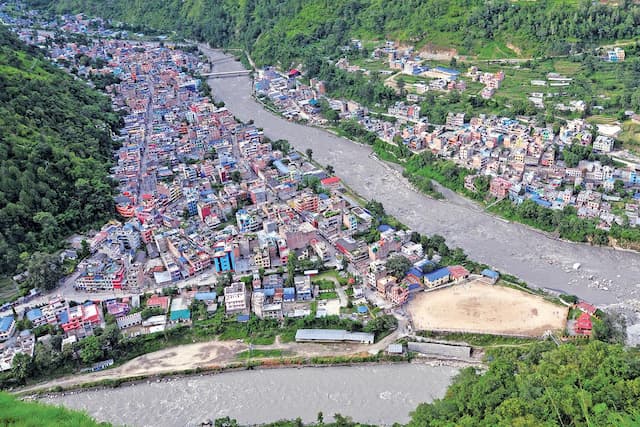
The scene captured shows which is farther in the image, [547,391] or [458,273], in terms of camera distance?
[458,273]

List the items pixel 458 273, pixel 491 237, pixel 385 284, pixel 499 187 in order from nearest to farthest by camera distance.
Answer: pixel 385 284
pixel 458 273
pixel 491 237
pixel 499 187

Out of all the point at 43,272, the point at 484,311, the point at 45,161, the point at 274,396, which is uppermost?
the point at 45,161

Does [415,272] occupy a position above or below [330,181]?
below

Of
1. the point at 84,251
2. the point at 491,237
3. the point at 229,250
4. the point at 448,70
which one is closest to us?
the point at 229,250

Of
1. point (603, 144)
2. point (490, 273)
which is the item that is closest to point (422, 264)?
point (490, 273)

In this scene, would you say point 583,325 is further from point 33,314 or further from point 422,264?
point 33,314

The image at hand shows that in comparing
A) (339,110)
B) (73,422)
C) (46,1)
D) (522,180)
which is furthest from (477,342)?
(46,1)
